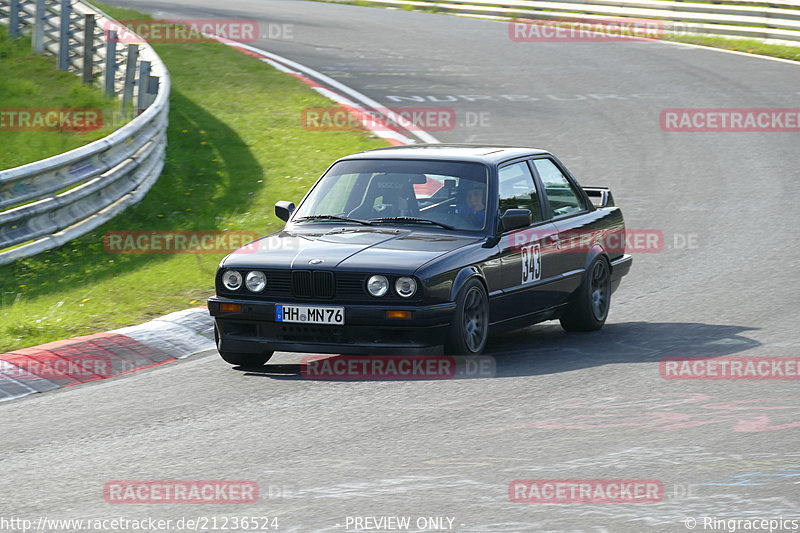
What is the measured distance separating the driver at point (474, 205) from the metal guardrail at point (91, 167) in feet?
15.7

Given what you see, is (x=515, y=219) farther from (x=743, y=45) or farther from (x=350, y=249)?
(x=743, y=45)

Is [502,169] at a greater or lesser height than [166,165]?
greater

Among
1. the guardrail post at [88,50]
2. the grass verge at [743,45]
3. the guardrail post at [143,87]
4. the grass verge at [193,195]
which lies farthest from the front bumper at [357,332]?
the grass verge at [743,45]

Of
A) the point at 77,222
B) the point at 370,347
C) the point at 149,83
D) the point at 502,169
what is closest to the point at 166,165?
the point at 149,83

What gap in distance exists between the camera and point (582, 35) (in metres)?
28.8

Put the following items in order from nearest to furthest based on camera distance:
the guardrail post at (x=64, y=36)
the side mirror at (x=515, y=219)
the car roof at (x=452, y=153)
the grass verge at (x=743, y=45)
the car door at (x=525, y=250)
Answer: the side mirror at (x=515, y=219) → the car door at (x=525, y=250) → the car roof at (x=452, y=153) → the guardrail post at (x=64, y=36) → the grass verge at (x=743, y=45)

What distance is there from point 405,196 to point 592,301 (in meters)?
1.85

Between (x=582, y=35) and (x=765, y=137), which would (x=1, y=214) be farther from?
(x=582, y=35)

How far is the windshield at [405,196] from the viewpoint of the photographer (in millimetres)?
8922

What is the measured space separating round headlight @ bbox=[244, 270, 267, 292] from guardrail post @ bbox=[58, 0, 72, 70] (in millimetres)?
12512

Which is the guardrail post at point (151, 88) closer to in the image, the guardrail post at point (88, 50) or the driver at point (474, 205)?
the guardrail post at point (88, 50)

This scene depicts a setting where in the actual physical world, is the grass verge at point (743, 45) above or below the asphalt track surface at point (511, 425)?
below

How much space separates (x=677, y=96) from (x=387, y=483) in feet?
54.0

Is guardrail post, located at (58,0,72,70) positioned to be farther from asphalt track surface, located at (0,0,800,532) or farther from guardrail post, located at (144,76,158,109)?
asphalt track surface, located at (0,0,800,532)
